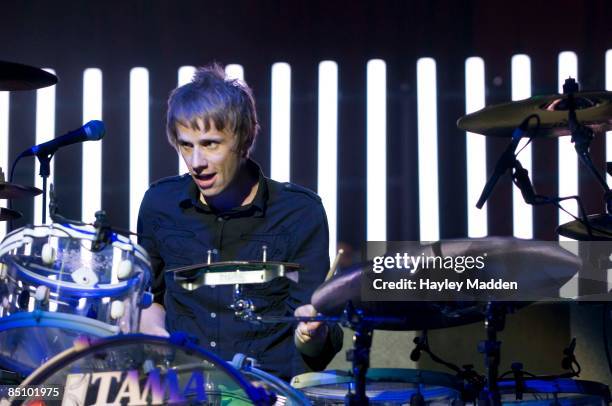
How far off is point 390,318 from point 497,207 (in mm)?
1964

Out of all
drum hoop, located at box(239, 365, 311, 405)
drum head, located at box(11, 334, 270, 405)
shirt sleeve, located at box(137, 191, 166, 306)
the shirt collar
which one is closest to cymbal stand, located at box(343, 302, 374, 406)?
drum hoop, located at box(239, 365, 311, 405)

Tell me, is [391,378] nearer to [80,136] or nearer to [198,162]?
[198,162]

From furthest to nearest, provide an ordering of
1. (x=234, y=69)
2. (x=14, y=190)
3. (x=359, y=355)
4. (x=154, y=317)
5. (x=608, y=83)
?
(x=234, y=69)
(x=608, y=83)
(x=14, y=190)
(x=154, y=317)
(x=359, y=355)

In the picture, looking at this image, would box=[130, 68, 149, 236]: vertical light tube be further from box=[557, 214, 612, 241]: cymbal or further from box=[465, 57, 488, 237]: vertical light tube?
box=[557, 214, 612, 241]: cymbal

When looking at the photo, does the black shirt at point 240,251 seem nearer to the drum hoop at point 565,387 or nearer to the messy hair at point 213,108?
the messy hair at point 213,108

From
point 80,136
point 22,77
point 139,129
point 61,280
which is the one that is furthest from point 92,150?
point 61,280

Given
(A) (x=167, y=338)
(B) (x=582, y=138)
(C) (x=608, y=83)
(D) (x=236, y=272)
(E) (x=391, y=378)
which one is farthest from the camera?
(C) (x=608, y=83)

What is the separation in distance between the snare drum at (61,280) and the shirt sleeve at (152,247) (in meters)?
0.68

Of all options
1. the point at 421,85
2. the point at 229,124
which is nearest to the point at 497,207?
the point at 421,85

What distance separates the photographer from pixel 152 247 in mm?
2715

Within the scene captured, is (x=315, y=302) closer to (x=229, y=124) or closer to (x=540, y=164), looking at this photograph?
(x=229, y=124)

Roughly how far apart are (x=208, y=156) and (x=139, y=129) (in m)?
1.57

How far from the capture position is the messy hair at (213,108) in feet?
8.63

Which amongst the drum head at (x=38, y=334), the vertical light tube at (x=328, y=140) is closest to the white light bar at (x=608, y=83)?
the vertical light tube at (x=328, y=140)
